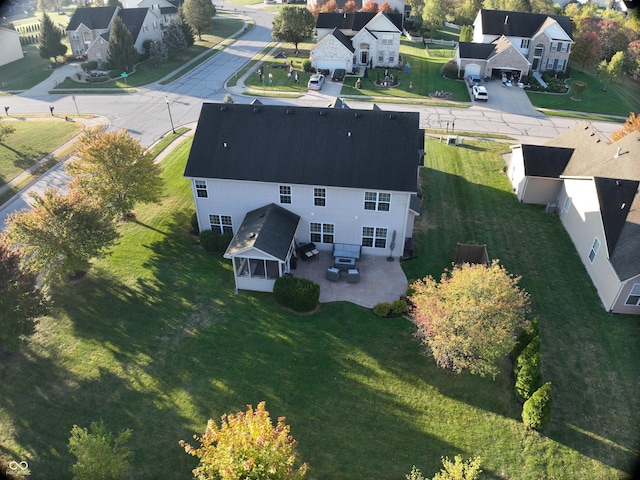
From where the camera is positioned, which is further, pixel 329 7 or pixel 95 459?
pixel 329 7

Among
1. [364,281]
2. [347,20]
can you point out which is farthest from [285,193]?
[347,20]

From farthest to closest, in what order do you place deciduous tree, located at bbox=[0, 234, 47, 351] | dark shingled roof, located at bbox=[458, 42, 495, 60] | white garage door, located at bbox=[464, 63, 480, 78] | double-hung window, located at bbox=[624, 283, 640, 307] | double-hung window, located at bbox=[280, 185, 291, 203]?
white garage door, located at bbox=[464, 63, 480, 78]
dark shingled roof, located at bbox=[458, 42, 495, 60]
double-hung window, located at bbox=[280, 185, 291, 203]
double-hung window, located at bbox=[624, 283, 640, 307]
deciduous tree, located at bbox=[0, 234, 47, 351]

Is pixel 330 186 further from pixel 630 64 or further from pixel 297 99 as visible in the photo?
pixel 630 64

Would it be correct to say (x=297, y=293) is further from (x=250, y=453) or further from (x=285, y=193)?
(x=250, y=453)

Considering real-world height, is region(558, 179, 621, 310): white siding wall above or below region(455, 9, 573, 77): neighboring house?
below

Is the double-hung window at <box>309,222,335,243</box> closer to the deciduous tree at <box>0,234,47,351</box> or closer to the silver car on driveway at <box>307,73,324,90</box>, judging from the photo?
the deciduous tree at <box>0,234,47,351</box>

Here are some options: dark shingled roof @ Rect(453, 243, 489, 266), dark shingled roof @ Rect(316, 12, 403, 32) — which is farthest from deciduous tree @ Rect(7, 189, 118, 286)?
dark shingled roof @ Rect(316, 12, 403, 32)

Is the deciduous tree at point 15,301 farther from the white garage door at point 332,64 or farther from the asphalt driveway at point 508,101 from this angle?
the asphalt driveway at point 508,101
